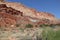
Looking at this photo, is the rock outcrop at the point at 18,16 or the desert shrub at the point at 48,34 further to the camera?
A: the rock outcrop at the point at 18,16

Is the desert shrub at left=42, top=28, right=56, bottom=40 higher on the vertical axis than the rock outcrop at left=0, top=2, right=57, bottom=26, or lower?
higher

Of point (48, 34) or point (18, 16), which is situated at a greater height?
point (48, 34)

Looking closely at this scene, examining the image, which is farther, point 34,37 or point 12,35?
point 12,35

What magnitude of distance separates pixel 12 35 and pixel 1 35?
0.86 meters

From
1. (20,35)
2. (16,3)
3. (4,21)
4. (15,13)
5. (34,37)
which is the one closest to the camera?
(34,37)

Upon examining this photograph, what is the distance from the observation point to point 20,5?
50.1 m

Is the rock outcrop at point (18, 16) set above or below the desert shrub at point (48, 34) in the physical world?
below

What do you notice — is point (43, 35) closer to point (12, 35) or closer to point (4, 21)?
point (12, 35)

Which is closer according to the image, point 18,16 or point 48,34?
point 48,34

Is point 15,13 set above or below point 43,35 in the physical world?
below

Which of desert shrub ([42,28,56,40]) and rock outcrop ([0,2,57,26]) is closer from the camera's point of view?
desert shrub ([42,28,56,40])

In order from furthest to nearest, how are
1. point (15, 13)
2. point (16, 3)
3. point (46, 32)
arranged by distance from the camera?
point (16, 3), point (15, 13), point (46, 32)

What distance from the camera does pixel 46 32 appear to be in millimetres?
15492

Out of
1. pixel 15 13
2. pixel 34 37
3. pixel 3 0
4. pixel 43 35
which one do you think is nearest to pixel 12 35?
pixel 34 37
